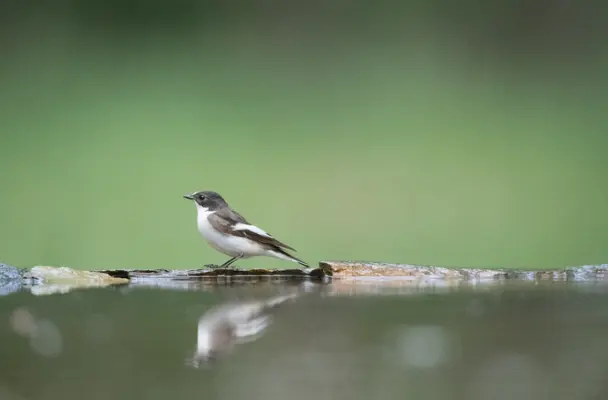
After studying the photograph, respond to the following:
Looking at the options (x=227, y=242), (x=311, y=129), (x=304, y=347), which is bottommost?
(x=304, y=347)

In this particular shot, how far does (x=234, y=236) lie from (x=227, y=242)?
0.13 feet

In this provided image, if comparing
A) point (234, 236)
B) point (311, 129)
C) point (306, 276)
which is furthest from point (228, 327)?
point (311, 129)

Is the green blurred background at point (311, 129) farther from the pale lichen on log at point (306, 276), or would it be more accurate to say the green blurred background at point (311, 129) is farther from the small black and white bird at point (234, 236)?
the pale lichen on log at point (306, 276)

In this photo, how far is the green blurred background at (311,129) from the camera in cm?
318

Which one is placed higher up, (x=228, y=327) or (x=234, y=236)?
(x=234, y=236)

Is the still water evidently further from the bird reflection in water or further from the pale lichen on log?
the pale lichen on log

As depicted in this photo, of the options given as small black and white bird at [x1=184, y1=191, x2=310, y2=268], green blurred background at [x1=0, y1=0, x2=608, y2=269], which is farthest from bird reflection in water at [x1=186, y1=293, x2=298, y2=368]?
green blurred background at [x1=0, y1=0, x2=608, y2=269]

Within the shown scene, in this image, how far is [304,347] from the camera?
0.87 m

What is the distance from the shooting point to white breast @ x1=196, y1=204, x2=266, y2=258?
7.97 ft

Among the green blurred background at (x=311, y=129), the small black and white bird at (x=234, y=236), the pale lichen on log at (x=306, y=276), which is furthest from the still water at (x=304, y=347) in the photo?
the green blurred background at (x=311, y=129)

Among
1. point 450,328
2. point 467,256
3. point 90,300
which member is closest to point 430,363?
point 450,328

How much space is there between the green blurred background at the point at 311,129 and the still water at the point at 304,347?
1.82m

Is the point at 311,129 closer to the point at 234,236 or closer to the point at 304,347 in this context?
the point at 234,236

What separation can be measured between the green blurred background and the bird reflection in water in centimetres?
194
